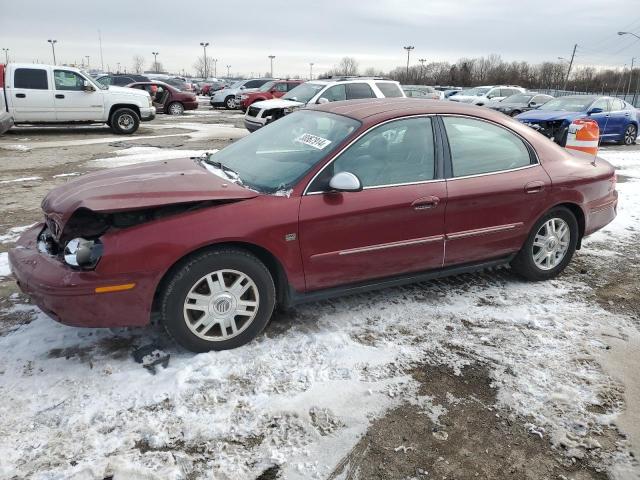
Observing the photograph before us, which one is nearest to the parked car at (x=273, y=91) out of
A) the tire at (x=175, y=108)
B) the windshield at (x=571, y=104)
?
the tire at (x=175, y=108)

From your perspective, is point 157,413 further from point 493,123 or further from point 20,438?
point 493,123

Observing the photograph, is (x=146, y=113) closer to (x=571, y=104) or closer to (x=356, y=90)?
(x=356, y=90)

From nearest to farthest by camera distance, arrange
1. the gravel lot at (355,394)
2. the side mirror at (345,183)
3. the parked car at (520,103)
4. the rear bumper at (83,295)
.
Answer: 1. the gravel lot at (355,394)
2. the rear bumper at (83,295)
3. the side mirror at (345,183)
4. the parked car at (520,103)

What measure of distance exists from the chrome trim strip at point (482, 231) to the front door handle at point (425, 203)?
29 centimetres

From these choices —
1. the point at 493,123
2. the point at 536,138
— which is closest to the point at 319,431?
the point at 493,123

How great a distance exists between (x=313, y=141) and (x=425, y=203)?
3.10 ft

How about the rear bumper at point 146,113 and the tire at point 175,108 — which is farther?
the tire at point 175,108

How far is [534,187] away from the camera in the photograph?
4.16 m

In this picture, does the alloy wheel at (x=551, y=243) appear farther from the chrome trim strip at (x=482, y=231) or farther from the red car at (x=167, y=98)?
the red car at (x=167, y=98)

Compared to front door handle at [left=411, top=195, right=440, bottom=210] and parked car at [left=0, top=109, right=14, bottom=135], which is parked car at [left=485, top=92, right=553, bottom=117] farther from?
front door handle at [left=411, top=195, right=440, bottom=210]

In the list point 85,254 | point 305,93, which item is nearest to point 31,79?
point 305,93

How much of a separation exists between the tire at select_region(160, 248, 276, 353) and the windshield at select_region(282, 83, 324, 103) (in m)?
10.7

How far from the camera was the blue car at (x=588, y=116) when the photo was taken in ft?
42.3

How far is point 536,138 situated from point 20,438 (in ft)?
14.1
